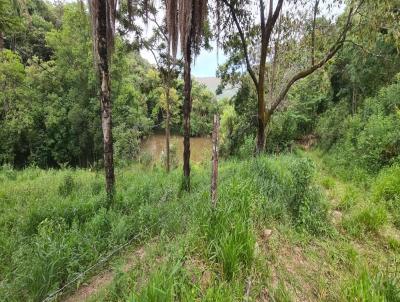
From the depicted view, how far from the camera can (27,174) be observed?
960 centimetres

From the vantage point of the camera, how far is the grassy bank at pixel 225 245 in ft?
8.05

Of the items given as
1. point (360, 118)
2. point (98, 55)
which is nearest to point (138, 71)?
point (360, 118)

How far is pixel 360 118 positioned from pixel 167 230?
9765 millimetres

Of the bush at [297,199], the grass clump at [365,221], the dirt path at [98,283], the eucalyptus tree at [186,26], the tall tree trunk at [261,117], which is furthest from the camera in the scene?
the tall tree trunk at [261,117]

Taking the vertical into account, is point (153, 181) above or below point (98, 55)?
below

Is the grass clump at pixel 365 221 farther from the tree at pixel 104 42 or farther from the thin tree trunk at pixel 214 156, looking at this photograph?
the tree at pixel 104 42

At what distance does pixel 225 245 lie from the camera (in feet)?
8.66

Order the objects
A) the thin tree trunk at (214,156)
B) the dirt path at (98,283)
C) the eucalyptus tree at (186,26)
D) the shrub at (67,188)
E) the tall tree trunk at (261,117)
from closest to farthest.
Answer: the dirt path at (98,283) → the thin tree trunk at (214,156) → the eucalyptus tree at (186,26) → the shrub at (67,188) → the tall tree trunk at (261,117)

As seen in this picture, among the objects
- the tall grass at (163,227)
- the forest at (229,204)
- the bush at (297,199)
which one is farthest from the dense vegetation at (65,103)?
the bush at (297,199)

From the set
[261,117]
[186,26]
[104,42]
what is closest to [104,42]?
[104,42]

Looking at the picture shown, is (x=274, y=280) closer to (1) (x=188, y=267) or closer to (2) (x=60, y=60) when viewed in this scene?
(1) (x=188, y=267)

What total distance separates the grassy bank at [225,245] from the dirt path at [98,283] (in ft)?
0.23

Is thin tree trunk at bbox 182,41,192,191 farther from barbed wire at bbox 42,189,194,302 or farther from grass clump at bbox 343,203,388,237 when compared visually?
grass clump at bbox 343,203,388,237

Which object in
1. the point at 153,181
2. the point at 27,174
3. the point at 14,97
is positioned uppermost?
the point at 14,97
